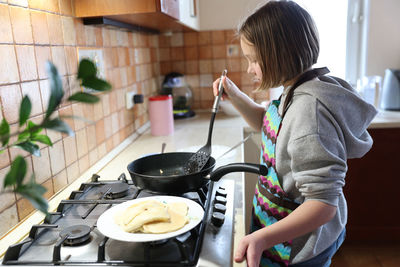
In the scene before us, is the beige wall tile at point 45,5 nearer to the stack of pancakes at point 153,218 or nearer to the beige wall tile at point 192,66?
the stack of pancakes at point 153,218

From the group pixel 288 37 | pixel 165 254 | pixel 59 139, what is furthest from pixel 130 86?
pixel 165 254

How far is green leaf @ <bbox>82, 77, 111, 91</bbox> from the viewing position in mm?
406

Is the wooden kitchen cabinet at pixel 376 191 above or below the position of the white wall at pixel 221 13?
below

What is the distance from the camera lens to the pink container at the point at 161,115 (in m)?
1.69

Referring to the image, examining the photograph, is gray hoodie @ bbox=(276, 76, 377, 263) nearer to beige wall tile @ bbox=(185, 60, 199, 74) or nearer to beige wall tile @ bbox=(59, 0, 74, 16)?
beige wall tile @ bbox=(59, 0, 74, 16)

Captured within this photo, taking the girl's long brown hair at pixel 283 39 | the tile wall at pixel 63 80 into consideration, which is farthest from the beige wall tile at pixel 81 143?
the girl's long brown hair at pixel 283 39

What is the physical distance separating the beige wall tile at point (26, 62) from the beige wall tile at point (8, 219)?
1.06 feet

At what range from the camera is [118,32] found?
1512 millimetres

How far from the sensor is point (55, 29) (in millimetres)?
1019

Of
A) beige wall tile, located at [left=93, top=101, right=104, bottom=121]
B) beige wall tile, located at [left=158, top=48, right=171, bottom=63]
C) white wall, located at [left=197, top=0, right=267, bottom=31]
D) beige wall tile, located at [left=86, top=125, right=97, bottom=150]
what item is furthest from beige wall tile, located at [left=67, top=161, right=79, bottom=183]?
white wall, located at [left=197, top=0, right=267, bottom=31]

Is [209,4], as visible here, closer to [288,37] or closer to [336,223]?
[288,37]

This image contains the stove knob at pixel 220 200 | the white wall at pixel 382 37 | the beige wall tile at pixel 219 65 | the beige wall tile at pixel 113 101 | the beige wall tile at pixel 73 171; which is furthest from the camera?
the beige wall tile at pixel 219 65

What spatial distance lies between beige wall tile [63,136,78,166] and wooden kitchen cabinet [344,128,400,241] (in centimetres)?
136

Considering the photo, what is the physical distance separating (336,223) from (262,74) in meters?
0.42
